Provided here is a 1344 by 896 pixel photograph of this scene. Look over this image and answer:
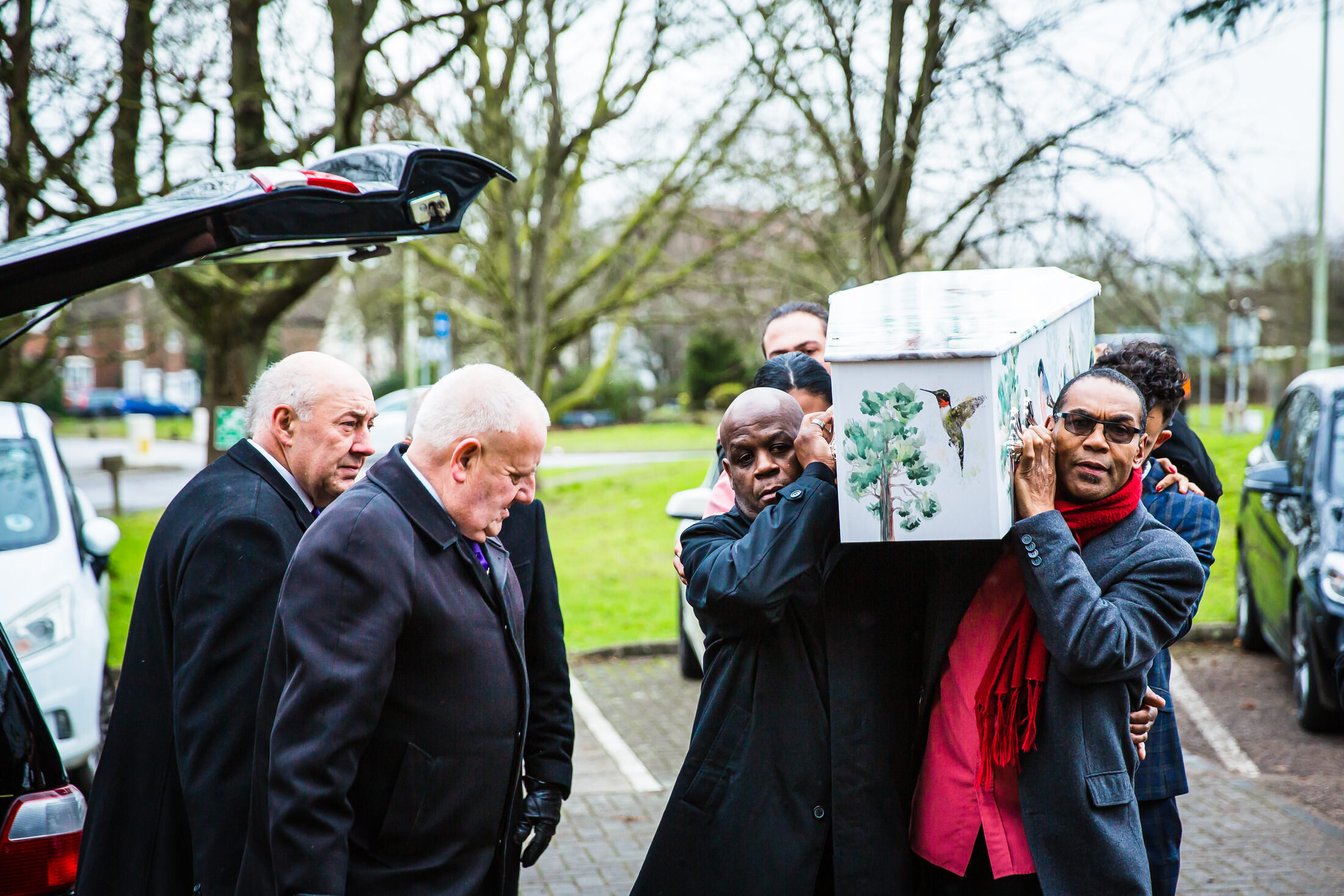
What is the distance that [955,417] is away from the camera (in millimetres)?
2111

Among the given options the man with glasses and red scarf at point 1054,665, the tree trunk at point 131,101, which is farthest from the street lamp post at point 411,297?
the man with glasses and red scarf at point 1054,665

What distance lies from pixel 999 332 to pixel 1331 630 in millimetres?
4981

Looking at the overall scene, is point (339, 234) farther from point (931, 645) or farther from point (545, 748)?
point (931, 645)

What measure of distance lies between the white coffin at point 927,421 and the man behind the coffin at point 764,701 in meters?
0.16

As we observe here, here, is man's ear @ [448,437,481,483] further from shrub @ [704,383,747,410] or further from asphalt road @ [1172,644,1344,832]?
shrub @ [704,383,747,410]

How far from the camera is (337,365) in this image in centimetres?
308

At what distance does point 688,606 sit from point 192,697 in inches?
120

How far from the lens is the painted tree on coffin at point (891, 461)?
2.14m

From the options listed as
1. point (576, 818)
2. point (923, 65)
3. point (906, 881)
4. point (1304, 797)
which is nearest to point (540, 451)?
point (906, 881)

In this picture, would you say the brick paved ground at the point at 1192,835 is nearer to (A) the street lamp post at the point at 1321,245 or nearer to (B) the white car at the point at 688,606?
(B) the white car at the point at 688,606

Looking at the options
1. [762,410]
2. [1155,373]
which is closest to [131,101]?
[762,410]

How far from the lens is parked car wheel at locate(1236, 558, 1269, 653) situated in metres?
8.31

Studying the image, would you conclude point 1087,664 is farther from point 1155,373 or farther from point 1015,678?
point 1155,373

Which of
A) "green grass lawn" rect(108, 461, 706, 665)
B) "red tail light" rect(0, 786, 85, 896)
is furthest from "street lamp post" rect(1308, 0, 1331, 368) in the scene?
"red tail light" rect(0, 786, 85, 896)
